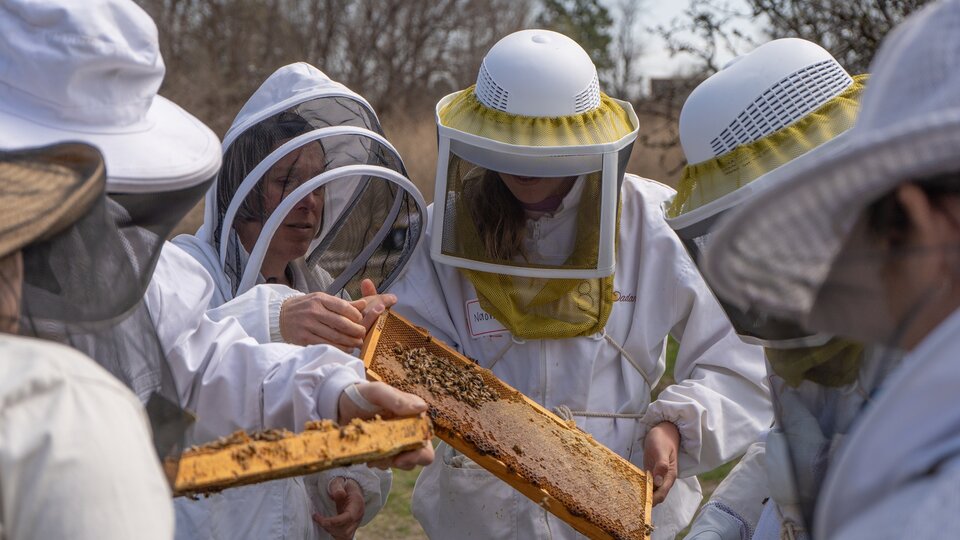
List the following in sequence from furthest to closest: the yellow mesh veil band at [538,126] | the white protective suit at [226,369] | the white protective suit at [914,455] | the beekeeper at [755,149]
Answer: the yellow mesh veil band at [538,126]
the beekeeper at [755,149]
the white protective suit at [226,369]
the white protective suit at [914,455]

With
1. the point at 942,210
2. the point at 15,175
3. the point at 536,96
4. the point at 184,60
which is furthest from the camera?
the point at 184,60

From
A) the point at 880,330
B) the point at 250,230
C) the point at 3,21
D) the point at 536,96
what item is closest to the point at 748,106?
the point at 536,96

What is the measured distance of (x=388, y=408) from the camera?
212cm

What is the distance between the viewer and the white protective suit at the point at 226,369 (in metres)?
2.24

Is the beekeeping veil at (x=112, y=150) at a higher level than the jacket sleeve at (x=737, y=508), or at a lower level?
higher

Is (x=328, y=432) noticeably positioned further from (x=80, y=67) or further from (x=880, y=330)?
(x=880, y=330)

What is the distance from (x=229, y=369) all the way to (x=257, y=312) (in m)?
0.43

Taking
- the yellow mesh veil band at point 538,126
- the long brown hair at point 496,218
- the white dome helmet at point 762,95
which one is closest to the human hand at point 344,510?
the long brown hair at point 496,218

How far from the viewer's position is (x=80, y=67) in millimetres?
→ 1837

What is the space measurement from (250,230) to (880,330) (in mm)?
2263

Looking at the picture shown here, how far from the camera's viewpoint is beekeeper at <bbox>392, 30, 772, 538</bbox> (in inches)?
114

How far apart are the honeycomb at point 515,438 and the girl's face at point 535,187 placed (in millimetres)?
569

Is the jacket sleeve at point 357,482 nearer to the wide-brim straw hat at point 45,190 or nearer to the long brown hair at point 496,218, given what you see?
the long brown hair at point 496,218

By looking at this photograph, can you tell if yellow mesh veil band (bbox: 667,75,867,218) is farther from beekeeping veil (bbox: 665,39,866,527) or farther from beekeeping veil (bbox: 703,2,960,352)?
beekeeping veil (bbox: 703,2,960,352)
